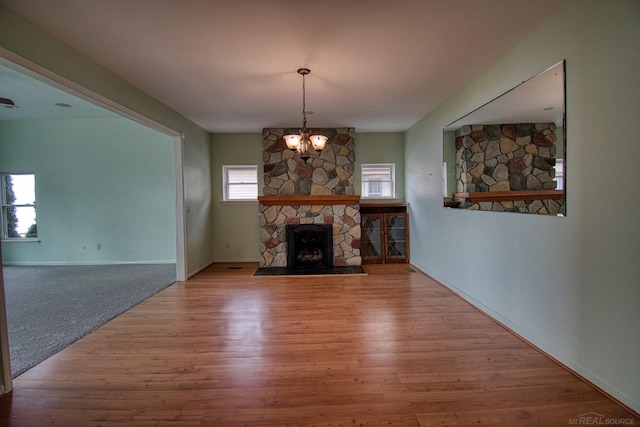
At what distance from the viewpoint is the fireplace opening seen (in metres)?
5.40

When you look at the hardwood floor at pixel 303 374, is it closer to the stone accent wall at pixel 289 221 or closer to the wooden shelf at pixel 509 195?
the wooden shelf at pixel 509 195

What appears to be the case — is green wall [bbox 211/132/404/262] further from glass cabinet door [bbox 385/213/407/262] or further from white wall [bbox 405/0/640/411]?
white wall [bbox 405/0/640/411]

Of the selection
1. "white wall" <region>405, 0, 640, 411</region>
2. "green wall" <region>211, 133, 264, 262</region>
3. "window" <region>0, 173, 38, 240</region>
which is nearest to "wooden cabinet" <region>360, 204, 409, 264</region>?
"green wall" <region>211, 133, 264, 262</region>

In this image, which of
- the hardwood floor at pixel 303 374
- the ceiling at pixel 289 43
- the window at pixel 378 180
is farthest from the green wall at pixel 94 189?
the window at pixel 378 180

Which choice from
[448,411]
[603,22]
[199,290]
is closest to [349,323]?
[448,411]

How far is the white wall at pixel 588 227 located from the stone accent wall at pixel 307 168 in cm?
297

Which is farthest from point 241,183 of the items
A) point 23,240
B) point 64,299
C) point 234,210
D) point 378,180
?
point 23,240

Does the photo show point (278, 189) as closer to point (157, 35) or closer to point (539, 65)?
point (157, 35)

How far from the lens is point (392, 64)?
2.93 metres

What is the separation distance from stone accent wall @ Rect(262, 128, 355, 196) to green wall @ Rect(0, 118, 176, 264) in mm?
2125

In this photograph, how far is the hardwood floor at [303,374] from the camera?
1738 mm

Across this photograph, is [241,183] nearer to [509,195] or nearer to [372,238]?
[372,238]

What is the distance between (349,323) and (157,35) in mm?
3125

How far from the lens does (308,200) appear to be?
5.48 metres
